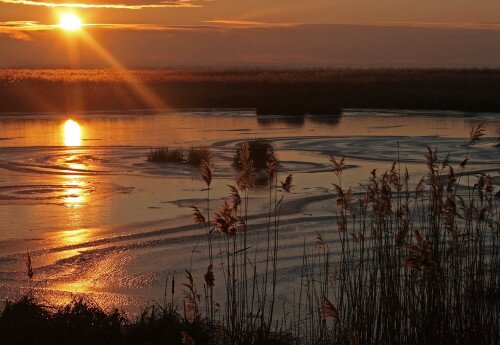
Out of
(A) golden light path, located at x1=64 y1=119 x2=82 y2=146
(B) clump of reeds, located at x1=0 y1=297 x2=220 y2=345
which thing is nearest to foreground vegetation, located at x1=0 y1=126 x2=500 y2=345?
(B) clump of reeds, located at x1=0 y1=297 x2=220 y2=345

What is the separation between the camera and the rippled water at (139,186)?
8664 millimetres

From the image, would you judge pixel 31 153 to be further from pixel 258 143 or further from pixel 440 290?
pixel 440 290

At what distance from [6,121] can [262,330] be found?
26773 millimetres

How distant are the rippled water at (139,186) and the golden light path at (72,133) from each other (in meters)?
0.03

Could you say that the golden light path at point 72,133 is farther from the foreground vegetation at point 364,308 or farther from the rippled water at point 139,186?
the foreground vegetation at point 364,308

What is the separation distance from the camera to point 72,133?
25.8m

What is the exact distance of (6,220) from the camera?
11.2 metres

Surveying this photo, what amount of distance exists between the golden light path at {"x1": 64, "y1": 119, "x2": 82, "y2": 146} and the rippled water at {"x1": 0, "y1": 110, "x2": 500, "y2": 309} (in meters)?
0.03

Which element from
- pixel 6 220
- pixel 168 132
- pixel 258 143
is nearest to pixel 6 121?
pixel 168 132

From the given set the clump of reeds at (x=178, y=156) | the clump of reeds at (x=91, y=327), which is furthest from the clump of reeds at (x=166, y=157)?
the clump of reeds at (x=91, y=327)

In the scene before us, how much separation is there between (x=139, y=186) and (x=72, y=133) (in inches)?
462

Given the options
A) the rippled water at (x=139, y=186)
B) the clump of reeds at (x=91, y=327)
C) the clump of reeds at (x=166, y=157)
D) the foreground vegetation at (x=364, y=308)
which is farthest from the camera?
the clump of reeds at (x=166, y=157)

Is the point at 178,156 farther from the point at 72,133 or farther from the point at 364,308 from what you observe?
the point at 364,308

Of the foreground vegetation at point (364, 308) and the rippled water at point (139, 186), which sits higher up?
the foreground vegetation at point (364, 308)
